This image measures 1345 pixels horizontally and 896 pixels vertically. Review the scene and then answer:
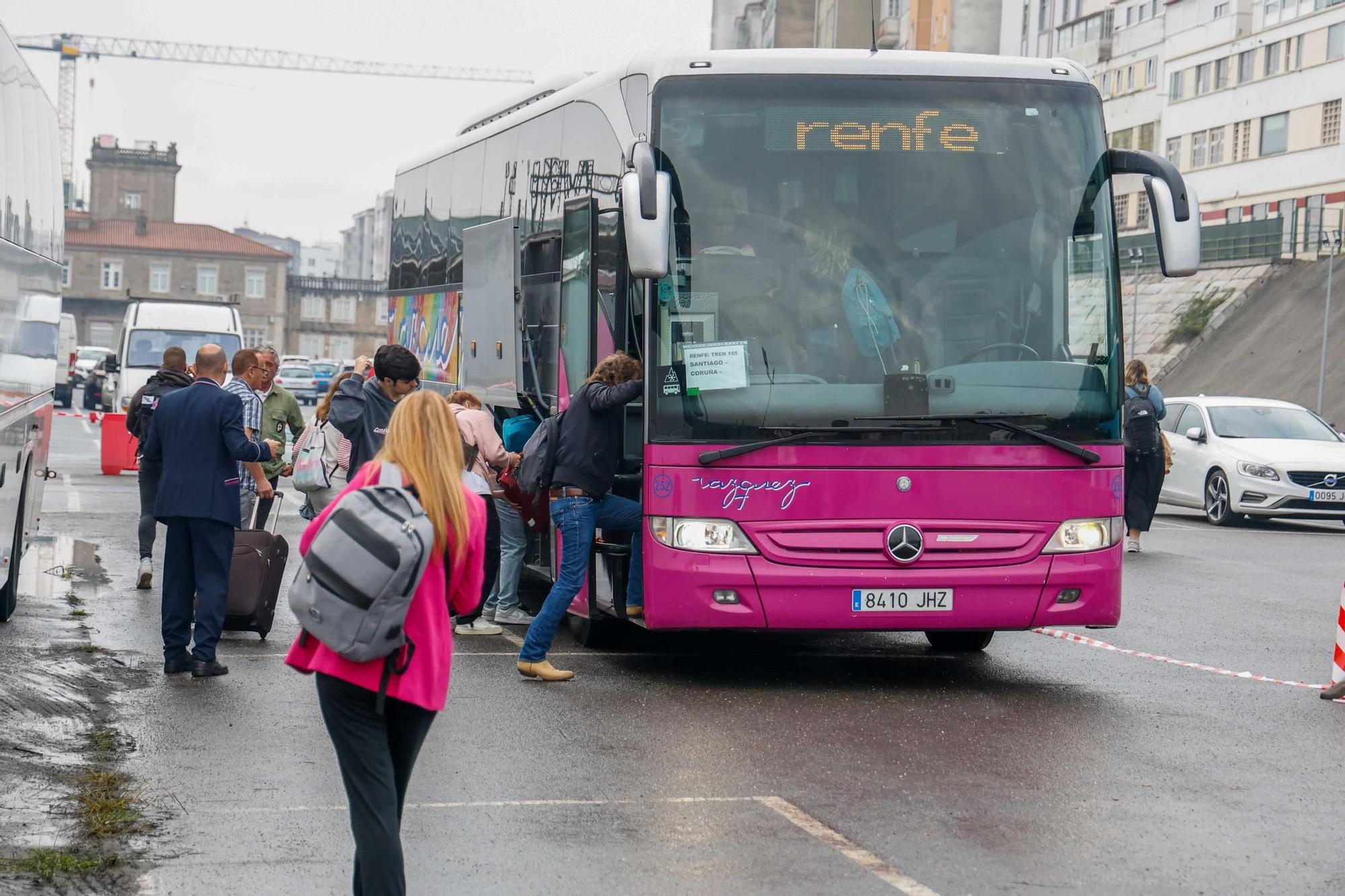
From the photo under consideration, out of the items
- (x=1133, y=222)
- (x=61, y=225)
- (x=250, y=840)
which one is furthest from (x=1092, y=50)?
(x=250, y=840)

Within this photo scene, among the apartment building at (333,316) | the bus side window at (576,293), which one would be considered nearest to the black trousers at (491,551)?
the bus side window at (576,293)

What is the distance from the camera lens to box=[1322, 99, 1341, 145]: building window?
63750mm

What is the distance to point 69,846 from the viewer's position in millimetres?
6133

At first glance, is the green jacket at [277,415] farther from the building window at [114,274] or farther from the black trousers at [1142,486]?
the building window at [114,274]

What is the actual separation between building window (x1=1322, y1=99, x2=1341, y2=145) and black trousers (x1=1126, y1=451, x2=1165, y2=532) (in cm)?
4932

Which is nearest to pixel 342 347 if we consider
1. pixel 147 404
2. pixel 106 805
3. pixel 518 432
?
pixel 147 404

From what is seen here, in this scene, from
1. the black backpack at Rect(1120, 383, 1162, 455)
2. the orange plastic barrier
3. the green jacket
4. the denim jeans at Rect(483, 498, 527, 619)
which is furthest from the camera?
the orange plastic barrier

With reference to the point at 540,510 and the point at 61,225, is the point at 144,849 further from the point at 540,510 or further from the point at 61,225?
the point at 61,225

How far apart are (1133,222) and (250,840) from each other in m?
74.7

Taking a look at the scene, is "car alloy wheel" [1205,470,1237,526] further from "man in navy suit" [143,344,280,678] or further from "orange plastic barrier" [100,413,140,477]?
"man in navy suit" [143,344,280,678]

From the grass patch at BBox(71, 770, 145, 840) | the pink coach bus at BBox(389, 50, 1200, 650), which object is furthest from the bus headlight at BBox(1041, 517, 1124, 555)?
the grass patch at BBox(71, 770, 145, 840)

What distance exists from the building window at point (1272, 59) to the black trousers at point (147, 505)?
6054cm

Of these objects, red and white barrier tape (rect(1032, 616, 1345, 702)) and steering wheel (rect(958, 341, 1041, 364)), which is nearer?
steering wheel (rect(958, 341, 1041, 364))

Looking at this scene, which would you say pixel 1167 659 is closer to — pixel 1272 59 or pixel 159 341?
pixel 159 341
